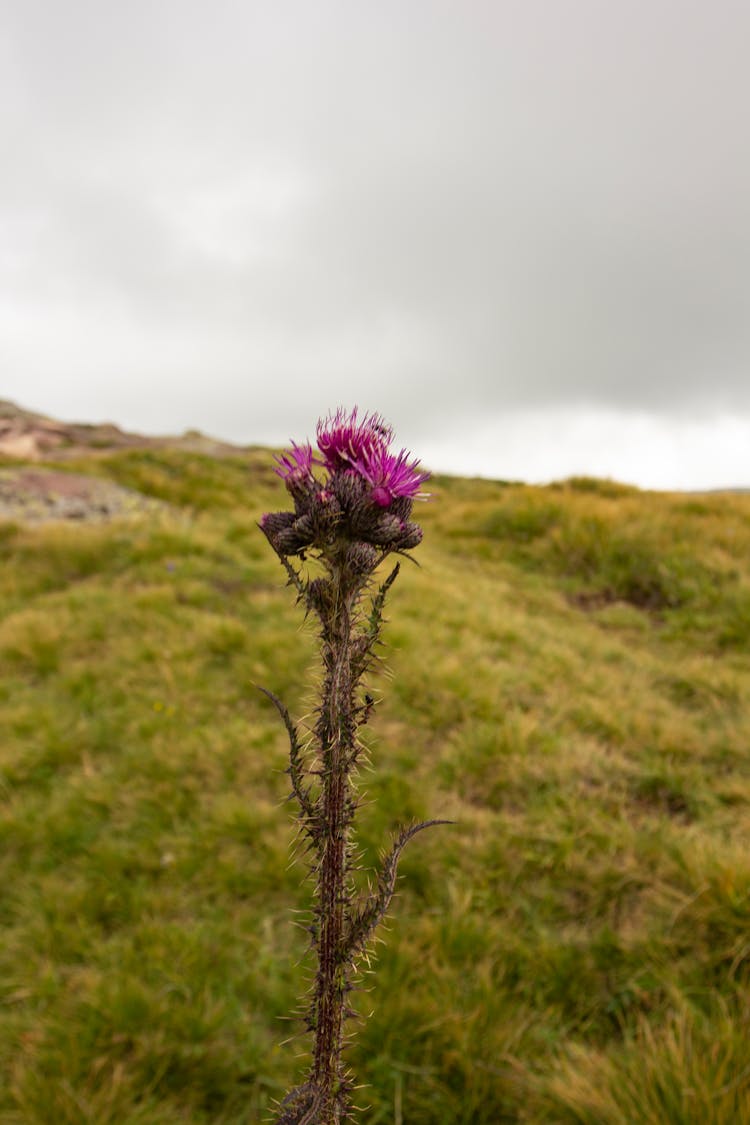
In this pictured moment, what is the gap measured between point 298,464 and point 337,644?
0.34 m

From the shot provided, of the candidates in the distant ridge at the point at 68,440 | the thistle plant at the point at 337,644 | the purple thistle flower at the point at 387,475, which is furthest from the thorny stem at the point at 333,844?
the distant ridge at the point at 68,440

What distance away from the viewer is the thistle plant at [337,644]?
3.69 feet

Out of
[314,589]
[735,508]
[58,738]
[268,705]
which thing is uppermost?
[735,508]

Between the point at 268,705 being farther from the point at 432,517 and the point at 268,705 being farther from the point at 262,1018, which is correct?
the point at 432,517

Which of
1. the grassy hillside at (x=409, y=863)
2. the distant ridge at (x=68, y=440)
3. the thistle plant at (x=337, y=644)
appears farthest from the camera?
the distant ridge at (x=68, y=440)

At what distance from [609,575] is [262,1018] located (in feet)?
29.1

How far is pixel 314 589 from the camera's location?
3.61ft

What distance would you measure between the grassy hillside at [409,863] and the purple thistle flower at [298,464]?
1.38 ft

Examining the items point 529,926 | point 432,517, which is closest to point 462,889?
point 529,926

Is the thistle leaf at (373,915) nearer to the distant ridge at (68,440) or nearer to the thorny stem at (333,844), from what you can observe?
the thorny stem at (333,844)

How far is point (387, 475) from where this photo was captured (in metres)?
1.16

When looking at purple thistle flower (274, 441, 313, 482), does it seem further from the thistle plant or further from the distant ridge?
the distant ridge

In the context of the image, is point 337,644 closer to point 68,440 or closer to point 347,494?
point 347,494

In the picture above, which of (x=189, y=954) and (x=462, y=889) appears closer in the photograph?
(x=189, y=954)
